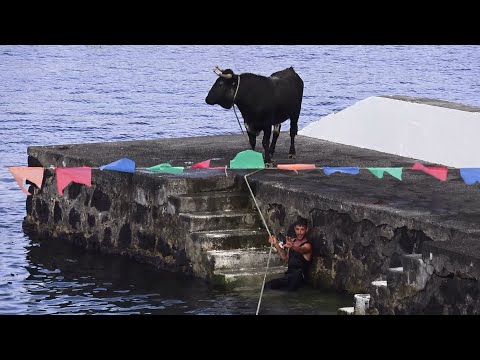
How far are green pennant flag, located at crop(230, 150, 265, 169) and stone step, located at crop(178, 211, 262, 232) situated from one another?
2.69 ft

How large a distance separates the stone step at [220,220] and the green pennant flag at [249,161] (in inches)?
32.3

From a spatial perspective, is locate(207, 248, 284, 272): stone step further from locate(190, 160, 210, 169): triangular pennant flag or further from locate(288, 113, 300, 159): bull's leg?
locate(288, 113, 300, 159): bull's leg

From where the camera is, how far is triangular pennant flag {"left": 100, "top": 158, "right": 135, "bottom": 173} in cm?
2527

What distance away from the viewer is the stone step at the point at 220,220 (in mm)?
24219

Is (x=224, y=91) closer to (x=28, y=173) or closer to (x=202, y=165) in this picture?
(x=202, y=165)

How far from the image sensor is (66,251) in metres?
26.6

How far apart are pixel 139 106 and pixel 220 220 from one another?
24.4 meters

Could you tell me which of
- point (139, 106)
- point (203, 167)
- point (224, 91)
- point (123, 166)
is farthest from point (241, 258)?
point (139, 106)

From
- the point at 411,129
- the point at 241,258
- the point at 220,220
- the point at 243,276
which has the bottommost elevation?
the point at 243,276

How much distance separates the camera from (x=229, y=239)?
78.5ft

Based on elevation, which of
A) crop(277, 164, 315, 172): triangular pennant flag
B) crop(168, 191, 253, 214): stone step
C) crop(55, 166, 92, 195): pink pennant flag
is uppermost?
crop(277, 164, 315, 172): triangular pennant flag

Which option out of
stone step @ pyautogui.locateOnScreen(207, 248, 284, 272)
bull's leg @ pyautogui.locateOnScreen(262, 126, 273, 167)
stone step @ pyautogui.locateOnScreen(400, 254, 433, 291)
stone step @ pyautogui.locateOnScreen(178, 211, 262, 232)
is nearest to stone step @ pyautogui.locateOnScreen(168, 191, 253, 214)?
stone step @ pyautogui.locateOnScreen(178, 211, 262, 232)

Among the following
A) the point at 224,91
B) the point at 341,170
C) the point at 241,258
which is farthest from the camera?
the point at 224,91
